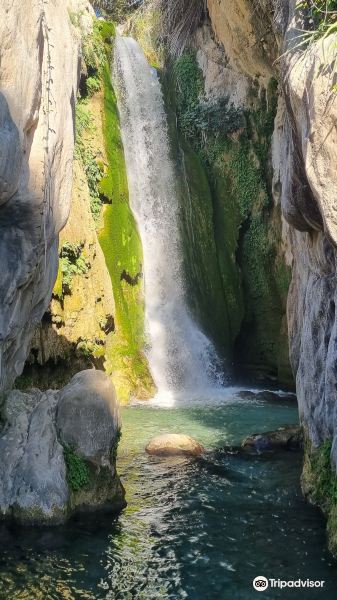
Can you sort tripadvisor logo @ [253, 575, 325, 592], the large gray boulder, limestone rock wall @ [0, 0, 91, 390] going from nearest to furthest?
tripadvisor logo @ [253, 575, 325, 592]
limestone rock wall @ [0, 0, 91, 390]
the large gray boulder

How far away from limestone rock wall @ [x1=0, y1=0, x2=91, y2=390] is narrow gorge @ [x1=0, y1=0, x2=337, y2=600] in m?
0.04

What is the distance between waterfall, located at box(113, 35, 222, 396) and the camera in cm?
1783

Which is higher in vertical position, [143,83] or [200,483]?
[143,83]

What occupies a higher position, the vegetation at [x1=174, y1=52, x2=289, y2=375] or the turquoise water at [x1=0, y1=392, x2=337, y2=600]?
the vegetation at [x1=174, y1=52, x2=289, y2=375]

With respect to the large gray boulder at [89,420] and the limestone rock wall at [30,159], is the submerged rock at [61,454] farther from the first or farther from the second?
the limestone rock wall at [30,159]

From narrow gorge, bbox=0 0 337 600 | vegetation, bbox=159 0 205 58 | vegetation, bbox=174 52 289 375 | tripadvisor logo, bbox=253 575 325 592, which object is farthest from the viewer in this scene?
vegetation, bbox=159 0 205 58

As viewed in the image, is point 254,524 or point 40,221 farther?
point 40,221

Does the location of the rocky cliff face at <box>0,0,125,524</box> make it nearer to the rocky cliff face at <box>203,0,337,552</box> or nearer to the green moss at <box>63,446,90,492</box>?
the green moss at <box>63,446,90,492</box>

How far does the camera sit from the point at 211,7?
64.0 feet

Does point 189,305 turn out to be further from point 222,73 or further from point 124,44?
point 124,44

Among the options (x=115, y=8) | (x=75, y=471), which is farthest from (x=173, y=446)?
(x=115, y=8)

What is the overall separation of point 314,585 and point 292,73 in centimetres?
553

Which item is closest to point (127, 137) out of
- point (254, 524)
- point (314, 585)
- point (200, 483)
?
point (200, 483)

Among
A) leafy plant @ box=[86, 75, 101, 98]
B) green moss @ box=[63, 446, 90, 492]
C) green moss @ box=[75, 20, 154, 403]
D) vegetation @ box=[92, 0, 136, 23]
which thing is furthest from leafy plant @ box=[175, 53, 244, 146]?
green moss @ box=[63, 446, 90, 492]
